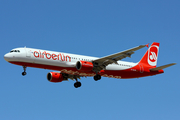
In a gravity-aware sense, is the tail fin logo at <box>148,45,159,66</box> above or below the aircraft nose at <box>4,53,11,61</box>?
above

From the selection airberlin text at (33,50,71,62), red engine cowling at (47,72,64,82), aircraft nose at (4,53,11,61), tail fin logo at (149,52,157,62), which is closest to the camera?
aircraft nose at (4,53,11,61)

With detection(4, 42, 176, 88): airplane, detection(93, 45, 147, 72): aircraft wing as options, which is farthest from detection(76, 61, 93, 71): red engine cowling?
detection(93, 45, 147, 72): aircraft wing

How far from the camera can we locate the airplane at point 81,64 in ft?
136

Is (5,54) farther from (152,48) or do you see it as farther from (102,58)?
(152,48)

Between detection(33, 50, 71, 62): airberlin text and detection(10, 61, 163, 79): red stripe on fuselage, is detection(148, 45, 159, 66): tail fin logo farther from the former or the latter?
detection(33, 50, 71, 62): airberlin text

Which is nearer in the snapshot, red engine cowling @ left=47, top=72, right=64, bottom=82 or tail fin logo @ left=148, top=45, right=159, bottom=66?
red engine cowling @ left=47, top=72, right=64, bottom=82

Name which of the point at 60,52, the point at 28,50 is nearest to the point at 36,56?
the point at 28,50

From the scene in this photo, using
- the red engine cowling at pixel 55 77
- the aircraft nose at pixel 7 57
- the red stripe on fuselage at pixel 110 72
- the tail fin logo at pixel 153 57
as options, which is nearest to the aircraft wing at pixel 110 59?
the red stripe on fuselage at pixel 110 72

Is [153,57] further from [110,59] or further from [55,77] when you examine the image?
[55,77]

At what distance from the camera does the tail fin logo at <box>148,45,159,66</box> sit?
53125 millimetres

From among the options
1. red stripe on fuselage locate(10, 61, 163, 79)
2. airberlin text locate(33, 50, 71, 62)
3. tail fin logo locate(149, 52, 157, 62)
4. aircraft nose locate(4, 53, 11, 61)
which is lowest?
red stripe on fuselage locate(10, 61, 163, 79)

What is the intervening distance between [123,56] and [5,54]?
17.6 meters

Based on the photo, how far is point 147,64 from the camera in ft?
171

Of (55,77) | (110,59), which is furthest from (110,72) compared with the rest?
(55,77)
